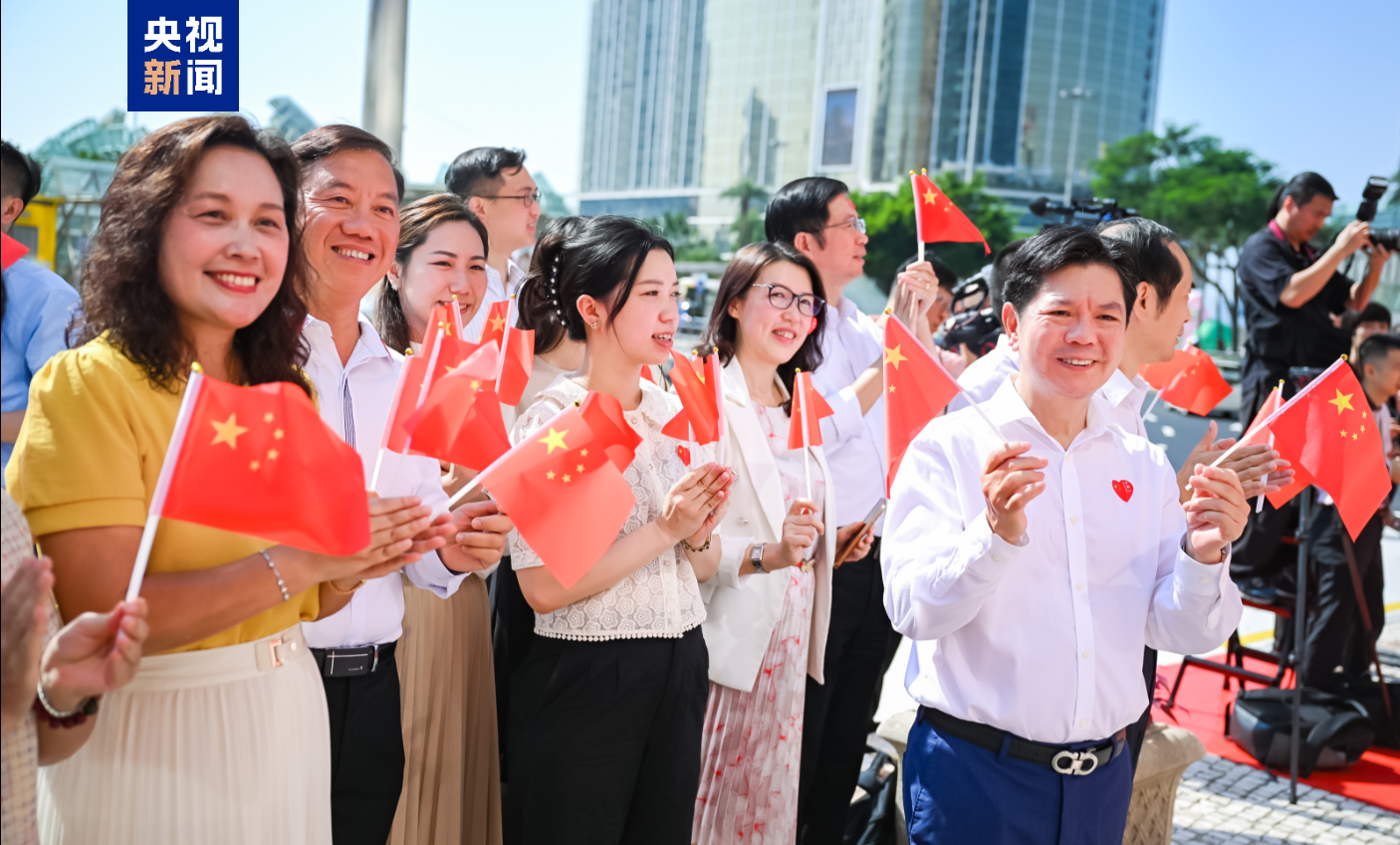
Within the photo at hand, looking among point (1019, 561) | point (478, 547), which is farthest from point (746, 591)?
point (478, 547)

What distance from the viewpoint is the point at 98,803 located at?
4.70ft

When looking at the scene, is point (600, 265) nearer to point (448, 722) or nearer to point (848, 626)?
point (448, 722)

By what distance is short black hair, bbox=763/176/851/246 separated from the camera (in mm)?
3961

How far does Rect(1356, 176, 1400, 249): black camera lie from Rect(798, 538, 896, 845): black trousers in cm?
328

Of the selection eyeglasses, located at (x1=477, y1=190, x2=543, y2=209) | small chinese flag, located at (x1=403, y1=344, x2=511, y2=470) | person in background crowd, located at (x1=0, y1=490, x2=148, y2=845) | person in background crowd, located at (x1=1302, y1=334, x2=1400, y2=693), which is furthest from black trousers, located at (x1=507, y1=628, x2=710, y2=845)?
person in background crowd, located at (x1=1302, y1=334, x2=1400, y2=693)

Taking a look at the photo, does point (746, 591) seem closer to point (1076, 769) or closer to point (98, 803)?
point (1076, 769)

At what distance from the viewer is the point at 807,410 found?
9.17 ft

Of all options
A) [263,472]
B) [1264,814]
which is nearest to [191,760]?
[263,472]

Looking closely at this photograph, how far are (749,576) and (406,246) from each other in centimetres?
137

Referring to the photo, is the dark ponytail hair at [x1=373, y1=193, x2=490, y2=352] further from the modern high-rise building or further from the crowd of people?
the modern high-rise building

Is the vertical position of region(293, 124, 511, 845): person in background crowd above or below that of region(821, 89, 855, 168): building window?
below

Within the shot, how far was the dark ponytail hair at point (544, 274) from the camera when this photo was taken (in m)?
2.76

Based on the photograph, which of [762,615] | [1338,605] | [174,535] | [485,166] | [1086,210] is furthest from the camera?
[1338,605]

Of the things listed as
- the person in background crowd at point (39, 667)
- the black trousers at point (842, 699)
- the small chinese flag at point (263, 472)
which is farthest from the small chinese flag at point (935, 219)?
the person in background crowd at point (39, 667)
